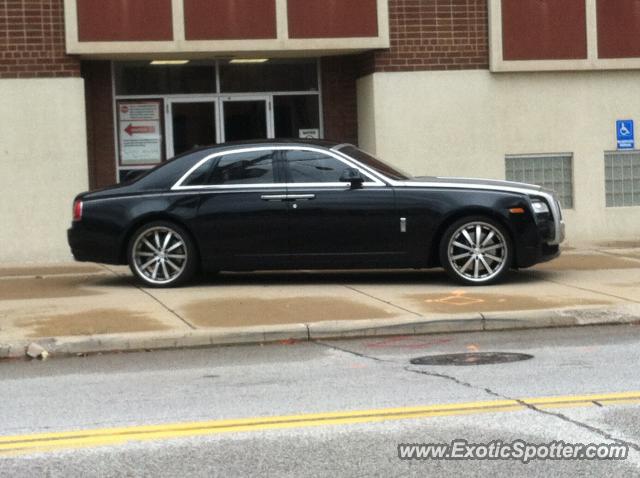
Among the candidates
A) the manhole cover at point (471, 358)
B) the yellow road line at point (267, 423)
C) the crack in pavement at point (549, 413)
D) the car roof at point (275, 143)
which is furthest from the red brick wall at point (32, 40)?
the yellow road line at point (267, 423)

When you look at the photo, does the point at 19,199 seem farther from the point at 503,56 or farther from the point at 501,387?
the point at 501,387

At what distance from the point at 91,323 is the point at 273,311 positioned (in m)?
1.73

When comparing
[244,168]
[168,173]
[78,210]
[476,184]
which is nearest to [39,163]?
[78,210]

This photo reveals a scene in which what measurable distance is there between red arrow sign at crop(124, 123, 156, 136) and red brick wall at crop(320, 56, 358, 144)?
267cm

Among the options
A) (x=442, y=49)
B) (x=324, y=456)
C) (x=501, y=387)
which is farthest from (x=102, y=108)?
(x=324, y=456)

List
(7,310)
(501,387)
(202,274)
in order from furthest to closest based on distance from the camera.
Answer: (202,274) < (7,310) < (501,387)

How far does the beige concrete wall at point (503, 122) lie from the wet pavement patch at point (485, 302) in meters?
5.67

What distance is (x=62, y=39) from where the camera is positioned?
17344mm

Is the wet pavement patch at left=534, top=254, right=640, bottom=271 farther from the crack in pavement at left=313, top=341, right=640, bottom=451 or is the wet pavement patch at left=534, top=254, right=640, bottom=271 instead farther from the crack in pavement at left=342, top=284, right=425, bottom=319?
the crack in pavement at left=313, top=341, right=640, bottom=451

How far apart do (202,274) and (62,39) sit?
4.47 meters

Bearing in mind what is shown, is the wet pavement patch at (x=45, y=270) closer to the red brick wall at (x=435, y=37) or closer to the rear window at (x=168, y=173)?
the rear window at (x=168, y=173)

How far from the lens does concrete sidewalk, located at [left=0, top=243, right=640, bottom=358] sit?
35.4ft

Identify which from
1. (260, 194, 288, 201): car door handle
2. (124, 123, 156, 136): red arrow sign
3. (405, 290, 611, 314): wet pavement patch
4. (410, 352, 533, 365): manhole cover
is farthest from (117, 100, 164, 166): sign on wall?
(410, 352, 533, 365): manhole cover

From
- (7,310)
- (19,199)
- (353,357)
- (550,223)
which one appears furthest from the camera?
(19,199)
